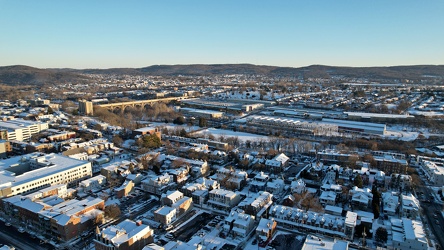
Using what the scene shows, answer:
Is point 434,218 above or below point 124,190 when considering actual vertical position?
below

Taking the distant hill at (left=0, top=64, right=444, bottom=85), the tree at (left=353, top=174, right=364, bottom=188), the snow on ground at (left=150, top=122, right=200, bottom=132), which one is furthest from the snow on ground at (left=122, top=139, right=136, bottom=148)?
the distant hill at (left=0, top=64, right=444, bottom=85)

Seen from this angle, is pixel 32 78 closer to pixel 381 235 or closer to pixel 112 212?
pixel 112 212

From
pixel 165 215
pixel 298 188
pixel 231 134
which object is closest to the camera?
pixel 165 215

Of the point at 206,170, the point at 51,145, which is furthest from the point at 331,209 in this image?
the point at 51,145

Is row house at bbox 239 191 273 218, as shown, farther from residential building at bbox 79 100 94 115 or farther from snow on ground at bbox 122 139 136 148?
residential building at bbox 79 100 94 115

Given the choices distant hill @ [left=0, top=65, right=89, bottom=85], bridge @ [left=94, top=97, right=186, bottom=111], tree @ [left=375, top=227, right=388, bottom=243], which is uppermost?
distant hill @ [left=0, top=65, right=89, bottom=85]

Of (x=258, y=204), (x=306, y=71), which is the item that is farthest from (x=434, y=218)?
(x=306, y=71)

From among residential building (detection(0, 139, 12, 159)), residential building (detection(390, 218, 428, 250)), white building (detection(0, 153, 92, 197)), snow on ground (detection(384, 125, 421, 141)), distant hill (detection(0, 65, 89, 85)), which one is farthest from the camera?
distant hill (detection(0, 65, 89, 85))
